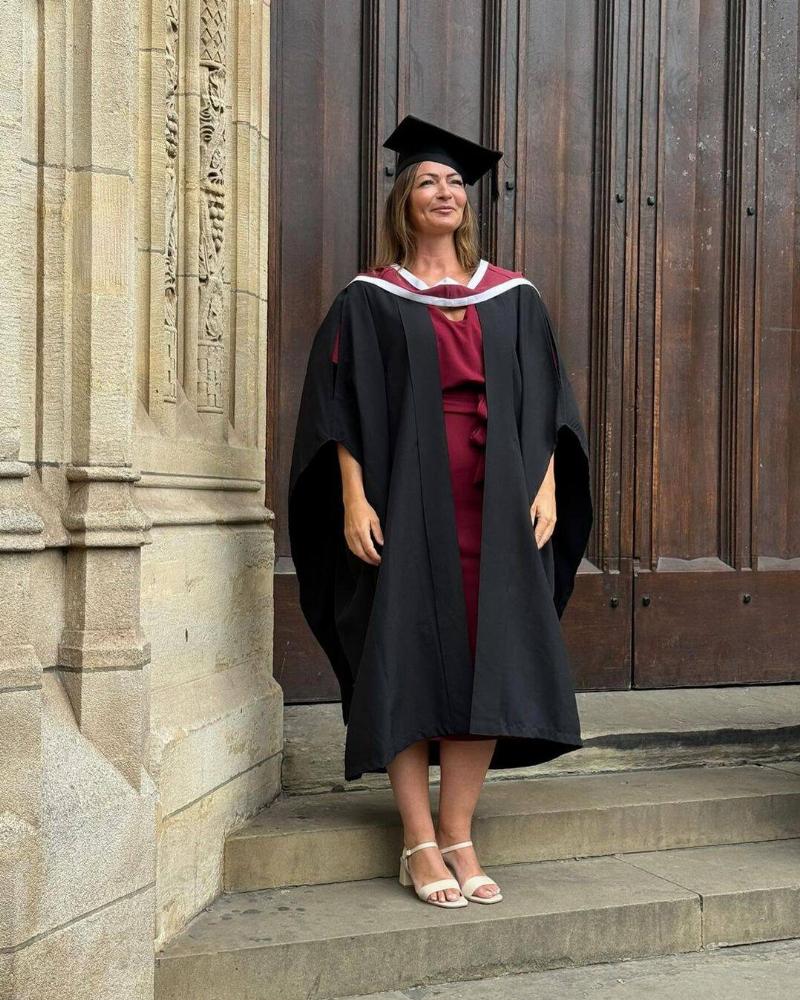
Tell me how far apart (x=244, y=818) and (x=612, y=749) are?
128 centimetres

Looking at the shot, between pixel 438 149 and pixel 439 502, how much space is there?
928mm

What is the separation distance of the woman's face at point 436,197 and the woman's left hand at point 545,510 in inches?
26.5

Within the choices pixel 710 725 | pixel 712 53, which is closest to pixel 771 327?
pixel 712 53

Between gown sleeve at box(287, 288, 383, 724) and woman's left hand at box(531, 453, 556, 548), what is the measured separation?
43cm

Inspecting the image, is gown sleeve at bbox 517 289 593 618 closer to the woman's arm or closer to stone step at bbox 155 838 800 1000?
the woman's arm

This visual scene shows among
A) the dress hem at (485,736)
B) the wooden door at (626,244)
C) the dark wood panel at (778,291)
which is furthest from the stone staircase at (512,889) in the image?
the dark wood panel at (778,291)

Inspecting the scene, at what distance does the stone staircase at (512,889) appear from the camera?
10.3 feet

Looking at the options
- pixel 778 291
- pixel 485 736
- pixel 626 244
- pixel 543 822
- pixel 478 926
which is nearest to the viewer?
pixel 478 926

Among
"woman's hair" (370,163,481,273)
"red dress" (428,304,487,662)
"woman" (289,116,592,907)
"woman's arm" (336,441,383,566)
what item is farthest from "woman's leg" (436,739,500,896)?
"woman's hair" (370,163,481,273)

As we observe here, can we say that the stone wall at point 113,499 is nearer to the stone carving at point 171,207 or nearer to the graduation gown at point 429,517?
the stone carving at point 171,207

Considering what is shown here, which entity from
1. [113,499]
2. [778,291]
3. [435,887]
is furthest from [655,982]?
[778,291]

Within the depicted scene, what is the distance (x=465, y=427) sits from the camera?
3.56m

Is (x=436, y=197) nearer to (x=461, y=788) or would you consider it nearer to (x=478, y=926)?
(x=461, y=788)

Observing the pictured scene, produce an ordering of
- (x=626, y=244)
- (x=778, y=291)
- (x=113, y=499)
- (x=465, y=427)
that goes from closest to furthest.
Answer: (x=113, y=499), (x=465, y=427), (x=626, y=244), (x=778, y=291)
